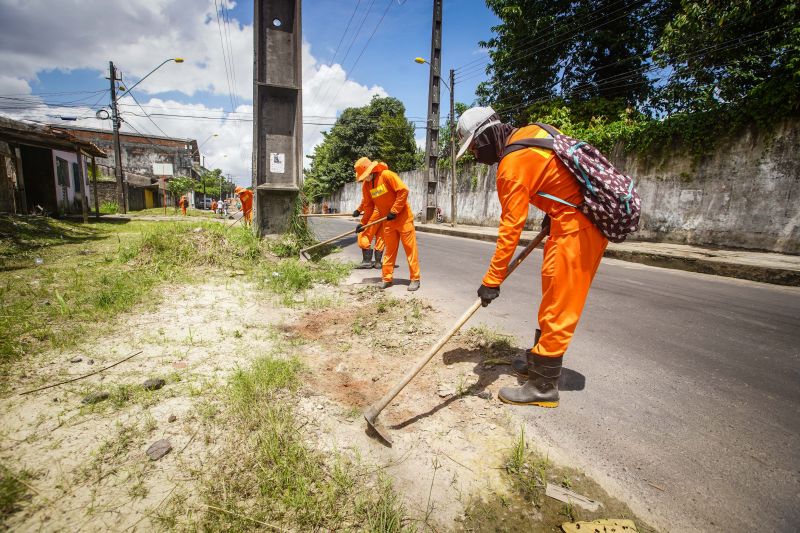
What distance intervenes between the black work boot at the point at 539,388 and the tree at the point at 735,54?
32.7 feet

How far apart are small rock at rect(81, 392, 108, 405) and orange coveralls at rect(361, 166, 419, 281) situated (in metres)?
3.37

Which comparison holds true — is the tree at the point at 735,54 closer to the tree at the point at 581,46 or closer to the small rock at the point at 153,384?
the tree at the point at 581,46

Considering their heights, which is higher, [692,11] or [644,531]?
[692,11]

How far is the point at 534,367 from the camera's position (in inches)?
88.5

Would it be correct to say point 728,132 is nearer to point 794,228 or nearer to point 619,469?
point 794,228

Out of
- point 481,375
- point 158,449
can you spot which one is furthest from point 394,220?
point 158,449

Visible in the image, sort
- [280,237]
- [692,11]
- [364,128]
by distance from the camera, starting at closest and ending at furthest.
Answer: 1. [280,237]
2. [692,11]
3. [364,128]

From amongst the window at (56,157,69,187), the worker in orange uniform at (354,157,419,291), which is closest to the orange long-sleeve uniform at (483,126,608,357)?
the worker in orange uniform at (354,157,419,291)

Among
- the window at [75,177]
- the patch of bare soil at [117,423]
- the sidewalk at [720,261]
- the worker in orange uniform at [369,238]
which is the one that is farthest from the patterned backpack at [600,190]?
the window at [75,177]

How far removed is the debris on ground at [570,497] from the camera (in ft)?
5.00

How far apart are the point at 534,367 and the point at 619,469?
66 cm

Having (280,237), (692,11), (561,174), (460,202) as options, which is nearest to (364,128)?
(460,202)

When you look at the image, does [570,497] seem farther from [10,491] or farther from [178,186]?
[178,186]

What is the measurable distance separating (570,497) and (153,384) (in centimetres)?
232
